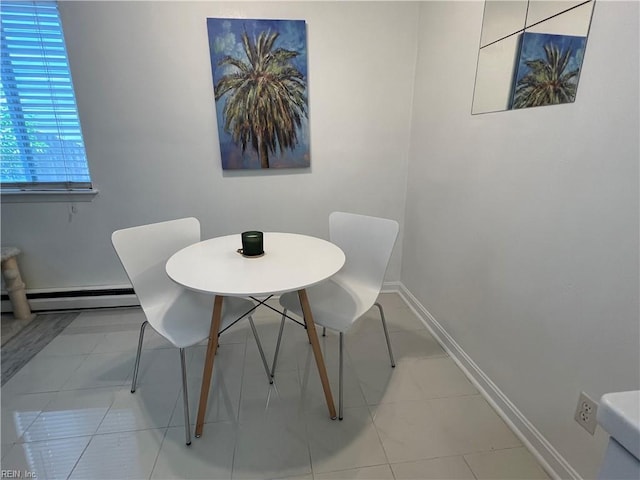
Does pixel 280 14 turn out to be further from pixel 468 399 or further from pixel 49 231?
pixel 468 399

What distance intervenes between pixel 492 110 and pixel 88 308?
2992mm

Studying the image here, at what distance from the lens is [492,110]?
1.41 meters

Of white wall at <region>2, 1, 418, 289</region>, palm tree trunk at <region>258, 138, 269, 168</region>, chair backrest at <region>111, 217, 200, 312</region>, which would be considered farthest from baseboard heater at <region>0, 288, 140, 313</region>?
palm tree trunk at <region>258, 138, 269, 168</region>

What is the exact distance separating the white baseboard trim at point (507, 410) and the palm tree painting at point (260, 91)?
1515mm

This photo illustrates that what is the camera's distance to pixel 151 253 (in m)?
1.57

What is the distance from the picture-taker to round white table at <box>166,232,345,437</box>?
3.55ft

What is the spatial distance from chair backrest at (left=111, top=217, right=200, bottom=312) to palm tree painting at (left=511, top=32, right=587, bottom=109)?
1746 millimetres

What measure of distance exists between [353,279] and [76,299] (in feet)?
7.03

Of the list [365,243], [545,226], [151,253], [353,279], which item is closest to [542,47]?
[545,226]

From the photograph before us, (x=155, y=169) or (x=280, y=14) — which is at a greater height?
(x=280, y=14)

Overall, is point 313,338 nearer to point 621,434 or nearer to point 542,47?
point 621,434

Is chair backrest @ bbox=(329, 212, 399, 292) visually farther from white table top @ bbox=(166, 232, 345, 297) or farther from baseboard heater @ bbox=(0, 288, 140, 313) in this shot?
baseboard heater @ bbox=(0, 288, 140, 313)

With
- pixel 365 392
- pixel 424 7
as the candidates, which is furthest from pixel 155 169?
pixel 424 7

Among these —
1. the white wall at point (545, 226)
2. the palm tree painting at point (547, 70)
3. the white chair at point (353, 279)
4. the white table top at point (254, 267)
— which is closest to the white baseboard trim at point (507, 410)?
the white wall at point (545, 226)
